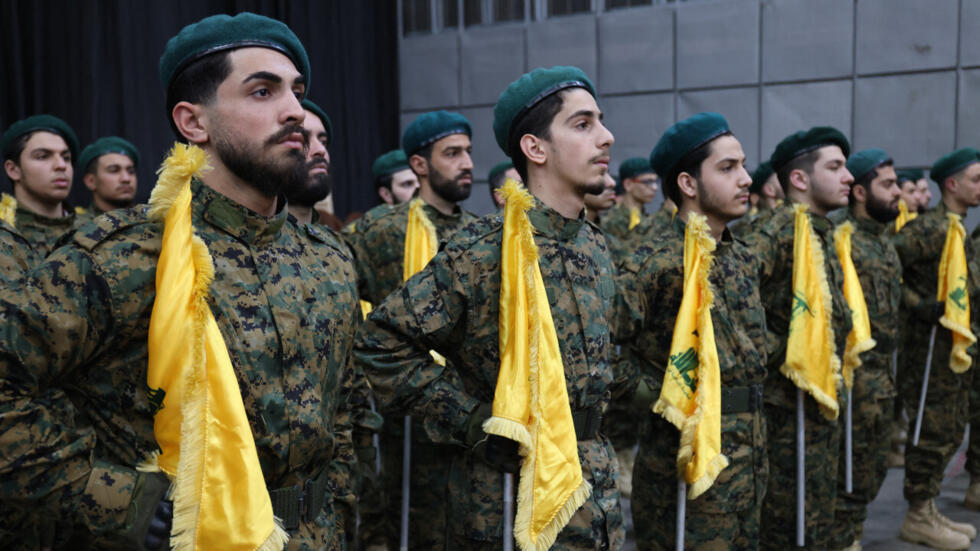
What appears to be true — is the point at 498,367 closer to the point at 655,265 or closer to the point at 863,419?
the point at 655,265

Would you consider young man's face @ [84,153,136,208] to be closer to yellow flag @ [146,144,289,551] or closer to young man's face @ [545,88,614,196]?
young man's face @ [545,88,614,196]

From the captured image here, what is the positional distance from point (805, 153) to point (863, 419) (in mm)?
1454

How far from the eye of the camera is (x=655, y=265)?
3232mm

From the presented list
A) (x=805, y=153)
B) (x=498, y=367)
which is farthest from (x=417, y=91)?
(x=498, y=367)

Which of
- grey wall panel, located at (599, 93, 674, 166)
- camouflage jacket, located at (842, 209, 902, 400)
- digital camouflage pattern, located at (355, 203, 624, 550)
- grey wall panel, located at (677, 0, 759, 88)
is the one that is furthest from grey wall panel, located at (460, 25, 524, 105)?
digital camouflage pattern, located at (355, 203, 624, 550)

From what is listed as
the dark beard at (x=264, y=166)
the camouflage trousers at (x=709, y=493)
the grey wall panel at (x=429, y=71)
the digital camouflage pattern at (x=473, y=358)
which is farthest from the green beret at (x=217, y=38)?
the grey wall panel at (x=429, y=71)

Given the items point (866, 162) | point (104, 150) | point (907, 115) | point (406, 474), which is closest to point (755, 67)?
point (907, 115)

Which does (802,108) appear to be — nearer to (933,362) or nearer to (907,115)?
(907,115)

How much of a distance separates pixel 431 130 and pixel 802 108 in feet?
21.1

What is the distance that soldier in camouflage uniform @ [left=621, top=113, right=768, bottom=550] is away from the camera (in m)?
3.11

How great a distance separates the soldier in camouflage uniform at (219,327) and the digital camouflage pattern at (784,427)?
2497 mm

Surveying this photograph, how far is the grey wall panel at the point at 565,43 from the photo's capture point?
34.6 ft

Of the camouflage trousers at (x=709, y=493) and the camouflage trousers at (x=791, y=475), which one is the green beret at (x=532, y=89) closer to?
the camouflage trousers at (x=709, y=493)

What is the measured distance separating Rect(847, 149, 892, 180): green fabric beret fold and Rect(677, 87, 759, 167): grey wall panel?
15.1 feet
